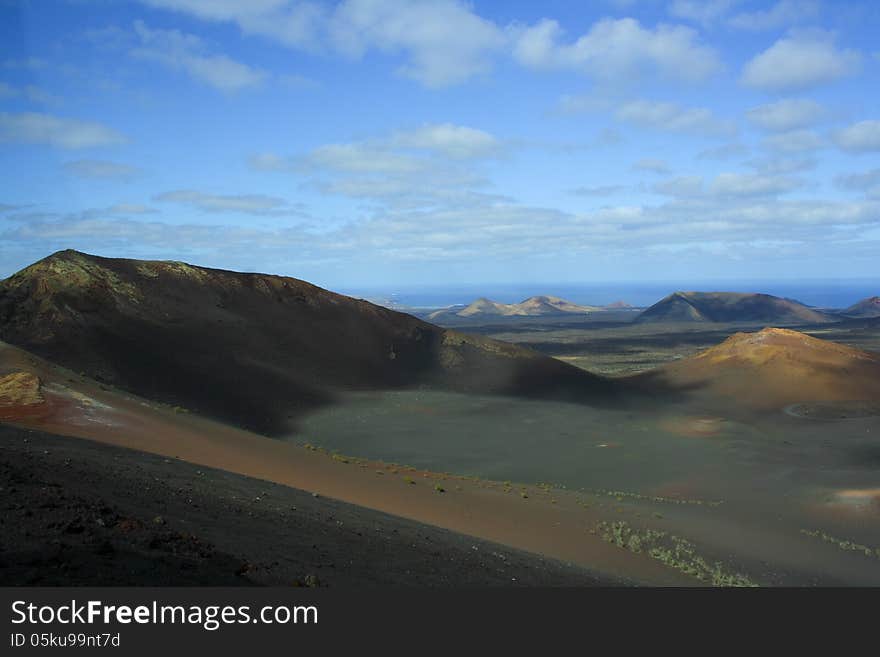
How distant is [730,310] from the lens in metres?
184

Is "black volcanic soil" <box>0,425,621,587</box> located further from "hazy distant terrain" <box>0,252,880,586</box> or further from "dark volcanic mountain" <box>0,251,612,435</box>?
"dark volcanic mountain" <box>0,251,612,435</box>

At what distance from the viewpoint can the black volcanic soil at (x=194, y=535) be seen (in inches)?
251

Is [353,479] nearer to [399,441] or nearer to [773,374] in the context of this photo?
[399,441]

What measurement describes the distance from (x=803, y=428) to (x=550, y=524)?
98.5 feet

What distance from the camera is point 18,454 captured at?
10.4 meters

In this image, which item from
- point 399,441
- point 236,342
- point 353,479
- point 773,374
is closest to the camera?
point 353,479

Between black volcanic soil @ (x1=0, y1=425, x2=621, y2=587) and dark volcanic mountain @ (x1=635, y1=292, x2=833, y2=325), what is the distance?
180074 millimetres

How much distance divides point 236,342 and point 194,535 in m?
39.8

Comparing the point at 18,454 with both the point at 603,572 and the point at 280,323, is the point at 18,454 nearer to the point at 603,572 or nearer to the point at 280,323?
the point at 603,572

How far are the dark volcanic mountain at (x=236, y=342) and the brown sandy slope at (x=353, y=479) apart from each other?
1265 cm

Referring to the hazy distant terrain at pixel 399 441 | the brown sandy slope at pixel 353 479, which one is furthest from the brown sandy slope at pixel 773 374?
the brown sandy slope at pixel 353 479

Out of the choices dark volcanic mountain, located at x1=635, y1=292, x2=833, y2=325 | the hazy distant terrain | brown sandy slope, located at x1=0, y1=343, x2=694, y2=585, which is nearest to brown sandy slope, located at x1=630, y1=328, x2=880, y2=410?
the hazy distant terrain

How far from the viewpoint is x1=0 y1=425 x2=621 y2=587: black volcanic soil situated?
6387 millimetres

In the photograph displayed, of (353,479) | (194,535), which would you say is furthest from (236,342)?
(194,535)
